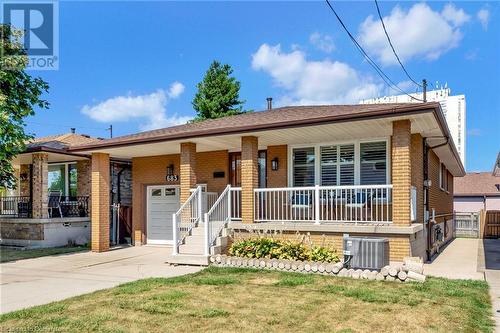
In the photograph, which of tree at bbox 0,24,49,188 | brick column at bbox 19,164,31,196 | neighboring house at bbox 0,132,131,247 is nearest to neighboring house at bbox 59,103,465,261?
neighboring house at bbox 0,132,131,247

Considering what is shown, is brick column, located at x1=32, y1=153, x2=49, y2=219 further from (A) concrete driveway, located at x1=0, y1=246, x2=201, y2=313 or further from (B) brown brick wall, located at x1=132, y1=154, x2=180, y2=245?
(B) brown brick wall, located at x1=132, y1=154, x2=180, y2=245

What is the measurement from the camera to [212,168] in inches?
565

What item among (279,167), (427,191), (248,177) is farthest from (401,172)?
(279,167)

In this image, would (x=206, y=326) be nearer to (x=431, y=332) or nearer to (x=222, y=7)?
(x=431, y=332)

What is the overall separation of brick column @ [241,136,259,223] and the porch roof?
0.33 m

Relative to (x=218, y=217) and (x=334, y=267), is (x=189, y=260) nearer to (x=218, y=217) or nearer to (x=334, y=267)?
(x=218, y=217)

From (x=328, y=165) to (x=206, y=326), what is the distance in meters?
7.69

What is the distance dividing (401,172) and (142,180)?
33.5ft

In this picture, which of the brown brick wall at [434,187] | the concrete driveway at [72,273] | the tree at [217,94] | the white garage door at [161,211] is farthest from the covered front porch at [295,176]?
the tree at [217,94]

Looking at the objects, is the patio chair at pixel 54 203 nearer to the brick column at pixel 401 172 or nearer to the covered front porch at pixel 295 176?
the covered front porch at pixel 295 176

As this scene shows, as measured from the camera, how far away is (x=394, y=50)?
39.1 feet

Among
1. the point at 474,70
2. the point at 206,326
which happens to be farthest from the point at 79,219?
the point at 474,70

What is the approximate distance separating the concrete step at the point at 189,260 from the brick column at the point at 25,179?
462 inches

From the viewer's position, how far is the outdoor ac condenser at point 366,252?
845 centimetres
